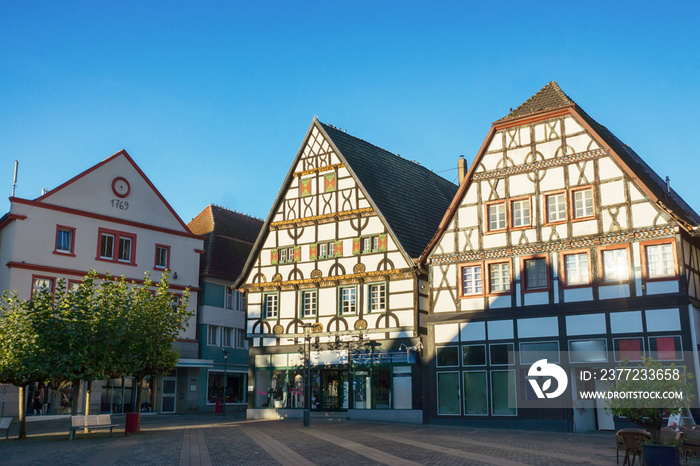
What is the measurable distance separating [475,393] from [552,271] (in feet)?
20.2

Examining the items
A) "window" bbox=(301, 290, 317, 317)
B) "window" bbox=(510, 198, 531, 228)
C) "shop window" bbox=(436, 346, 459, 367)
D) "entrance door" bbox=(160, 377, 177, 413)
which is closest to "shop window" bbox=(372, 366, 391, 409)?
"shop window" bbox=(436, 346, 459, 367)

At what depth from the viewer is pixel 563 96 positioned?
31797 mm

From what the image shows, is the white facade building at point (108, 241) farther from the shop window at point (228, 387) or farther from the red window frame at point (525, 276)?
the red window frame at point (525, 276)

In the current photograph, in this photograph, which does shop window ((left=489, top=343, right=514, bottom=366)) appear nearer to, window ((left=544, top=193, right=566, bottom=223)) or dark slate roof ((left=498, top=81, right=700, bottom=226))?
window ((left=544, top=193, right=566, bottom=223))

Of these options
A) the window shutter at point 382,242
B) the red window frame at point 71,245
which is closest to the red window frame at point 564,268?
the window shutter at point 382,242

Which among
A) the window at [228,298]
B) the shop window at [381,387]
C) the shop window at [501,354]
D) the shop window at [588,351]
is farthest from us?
the window at [228,298]

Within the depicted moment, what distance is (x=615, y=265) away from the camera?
1125 inches

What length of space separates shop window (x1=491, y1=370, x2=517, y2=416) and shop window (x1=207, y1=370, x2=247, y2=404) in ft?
68.8

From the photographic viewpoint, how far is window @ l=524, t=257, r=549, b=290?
3023cm

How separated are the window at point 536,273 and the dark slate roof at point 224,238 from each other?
2269 centimetres

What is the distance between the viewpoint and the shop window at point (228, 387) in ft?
151

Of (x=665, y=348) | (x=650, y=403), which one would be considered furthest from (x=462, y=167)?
(x=650, y=403)

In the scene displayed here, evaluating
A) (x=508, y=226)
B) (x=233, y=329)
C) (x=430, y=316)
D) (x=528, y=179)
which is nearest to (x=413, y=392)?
(x=430, y=316)

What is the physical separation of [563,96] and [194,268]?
82.6ft
